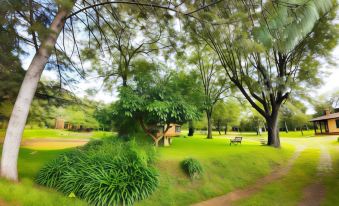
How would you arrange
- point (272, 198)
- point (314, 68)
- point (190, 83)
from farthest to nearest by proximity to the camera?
1. point (314, 68)
2. point (190, 83)
3. point (272, 198)

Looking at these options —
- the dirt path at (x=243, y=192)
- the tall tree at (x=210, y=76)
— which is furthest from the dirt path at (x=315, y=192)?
the tall tree at (x=210, y=76)

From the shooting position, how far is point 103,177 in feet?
20.1

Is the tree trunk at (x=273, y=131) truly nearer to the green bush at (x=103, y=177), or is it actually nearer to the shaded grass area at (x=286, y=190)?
the shaded grass area at (x=286, y=190)

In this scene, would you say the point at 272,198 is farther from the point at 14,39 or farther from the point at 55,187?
the point at 14,39

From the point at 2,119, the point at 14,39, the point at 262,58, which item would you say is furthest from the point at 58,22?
the point at 262,58

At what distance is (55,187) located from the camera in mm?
6168

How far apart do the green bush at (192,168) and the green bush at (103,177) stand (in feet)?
5.07

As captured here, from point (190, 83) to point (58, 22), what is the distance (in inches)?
333

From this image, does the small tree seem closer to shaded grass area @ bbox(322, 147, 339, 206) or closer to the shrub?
the shrub

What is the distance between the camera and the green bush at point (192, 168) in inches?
314

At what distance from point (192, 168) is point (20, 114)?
5902 mm

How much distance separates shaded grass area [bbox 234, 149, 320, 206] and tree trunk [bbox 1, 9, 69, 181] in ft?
21.5

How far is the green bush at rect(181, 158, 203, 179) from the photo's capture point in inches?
314

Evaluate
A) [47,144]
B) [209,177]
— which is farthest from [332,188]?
[47,144]
